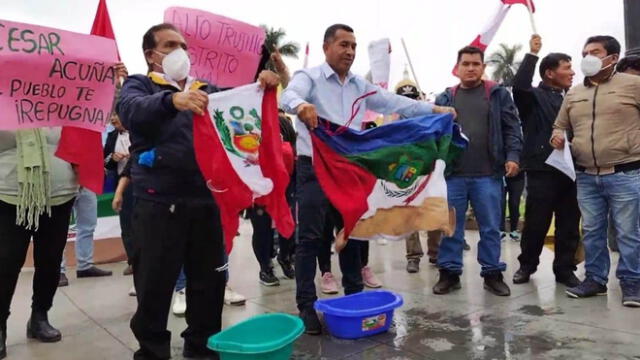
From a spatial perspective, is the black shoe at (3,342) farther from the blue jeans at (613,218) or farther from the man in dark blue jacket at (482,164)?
the blue jeans at (613,218)

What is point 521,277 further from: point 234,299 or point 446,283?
point 234,299

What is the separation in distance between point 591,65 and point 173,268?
11.3 feet

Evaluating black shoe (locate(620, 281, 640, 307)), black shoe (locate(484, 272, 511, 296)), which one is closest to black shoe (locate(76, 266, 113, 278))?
black shoe (locate(484, 272, 511, 296))

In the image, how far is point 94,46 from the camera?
3.60m

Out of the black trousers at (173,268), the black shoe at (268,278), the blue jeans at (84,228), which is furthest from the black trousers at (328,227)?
the blue jeans at (84,228)

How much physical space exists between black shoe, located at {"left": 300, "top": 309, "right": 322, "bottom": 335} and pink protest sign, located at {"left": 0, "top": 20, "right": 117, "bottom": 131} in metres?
1.85

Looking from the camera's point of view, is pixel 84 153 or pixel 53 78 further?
pixel 84 153

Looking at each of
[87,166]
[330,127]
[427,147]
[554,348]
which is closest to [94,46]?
[87,166]

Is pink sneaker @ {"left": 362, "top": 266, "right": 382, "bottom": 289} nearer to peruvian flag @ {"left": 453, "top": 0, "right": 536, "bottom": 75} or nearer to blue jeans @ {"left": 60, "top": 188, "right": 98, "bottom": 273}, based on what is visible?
peruvian flag @ {"left": 453, "top": 0, "right": 536, "bottom": 75}

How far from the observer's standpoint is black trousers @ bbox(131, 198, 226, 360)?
9.73ft

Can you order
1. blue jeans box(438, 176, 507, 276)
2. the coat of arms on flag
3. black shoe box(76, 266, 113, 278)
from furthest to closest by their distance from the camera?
black shoe box(76, 266, 113, 278) < blue jeans box(438, 176, 507, 276) < the coat of arms on flag

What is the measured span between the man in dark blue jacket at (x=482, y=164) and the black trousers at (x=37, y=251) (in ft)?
9.71

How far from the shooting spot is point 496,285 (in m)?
4.58

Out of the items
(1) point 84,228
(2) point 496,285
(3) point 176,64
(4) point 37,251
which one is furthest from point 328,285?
(1) point 84,228
